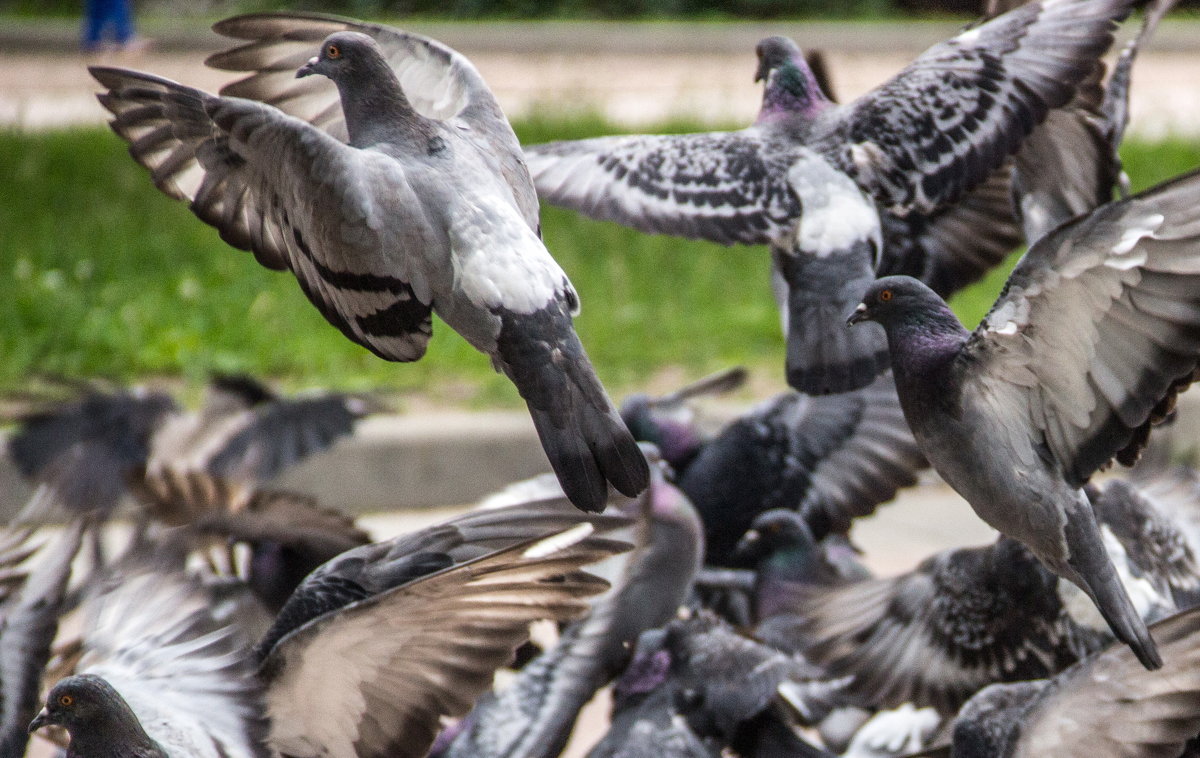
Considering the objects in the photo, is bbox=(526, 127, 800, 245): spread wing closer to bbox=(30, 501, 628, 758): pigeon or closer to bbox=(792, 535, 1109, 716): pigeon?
bbox=(30, 501, 628, 758): pigeon

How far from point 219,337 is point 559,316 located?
5.05 metres

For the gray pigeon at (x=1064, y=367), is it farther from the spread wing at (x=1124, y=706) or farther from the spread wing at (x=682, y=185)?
the spread wing at (x=682, y=185)

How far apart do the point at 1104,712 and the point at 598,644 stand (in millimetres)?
969

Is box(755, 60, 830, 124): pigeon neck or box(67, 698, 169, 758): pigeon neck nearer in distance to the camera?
box(67, 698, 169, 758): pigeon neck

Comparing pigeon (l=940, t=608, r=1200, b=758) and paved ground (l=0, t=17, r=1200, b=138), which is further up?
pigeon (l=940, t=608, r=1200, b=758)

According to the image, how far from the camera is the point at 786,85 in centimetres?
292

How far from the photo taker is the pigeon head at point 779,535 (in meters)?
3.54

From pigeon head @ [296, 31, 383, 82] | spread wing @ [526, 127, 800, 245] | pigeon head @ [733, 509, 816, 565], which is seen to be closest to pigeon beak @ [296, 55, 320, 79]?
pigeon head @ [296, 31, 383, 82]

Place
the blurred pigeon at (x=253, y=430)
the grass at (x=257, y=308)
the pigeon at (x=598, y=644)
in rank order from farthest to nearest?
1. the grass at (x=257, y=308)
2. the blurred pigeon at (x=253, y=430)
3. the pigeon at (x=598, y=644)

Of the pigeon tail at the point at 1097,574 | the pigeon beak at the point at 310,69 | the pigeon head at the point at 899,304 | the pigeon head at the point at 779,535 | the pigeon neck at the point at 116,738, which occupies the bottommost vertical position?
the pigeon head at the point at 779,535

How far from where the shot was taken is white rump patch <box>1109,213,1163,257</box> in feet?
6.21

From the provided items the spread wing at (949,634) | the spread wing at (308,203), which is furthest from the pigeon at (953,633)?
the spread wing at (308,203)

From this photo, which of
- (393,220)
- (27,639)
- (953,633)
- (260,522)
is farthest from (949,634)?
(27,639)

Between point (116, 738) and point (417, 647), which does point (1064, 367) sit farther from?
point (116, 738)
